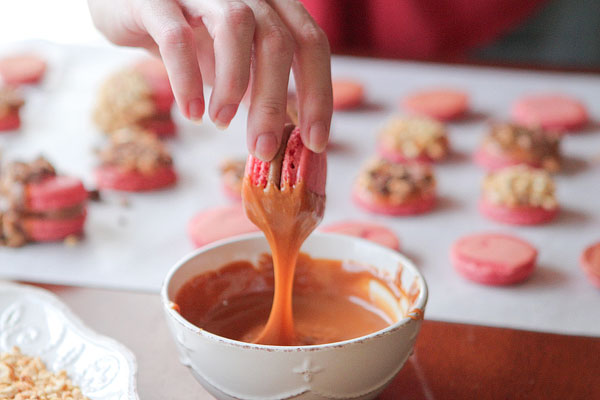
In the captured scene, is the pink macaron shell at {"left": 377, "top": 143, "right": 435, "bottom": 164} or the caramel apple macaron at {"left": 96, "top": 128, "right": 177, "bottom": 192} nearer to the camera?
the caramel apple macaron at {"left": 96, "top": 128, "right": 177, "bottom": 192}

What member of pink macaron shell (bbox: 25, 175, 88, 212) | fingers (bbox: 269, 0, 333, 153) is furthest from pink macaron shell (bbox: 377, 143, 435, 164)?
fingers (bbox: 269, 0, 333, 153)

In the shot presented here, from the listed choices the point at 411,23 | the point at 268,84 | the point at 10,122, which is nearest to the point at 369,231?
the point at 268,84

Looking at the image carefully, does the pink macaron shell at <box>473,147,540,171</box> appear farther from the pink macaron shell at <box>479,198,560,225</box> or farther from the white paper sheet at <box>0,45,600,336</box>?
the pink macaron shell at <box>479,198,560,225</box>

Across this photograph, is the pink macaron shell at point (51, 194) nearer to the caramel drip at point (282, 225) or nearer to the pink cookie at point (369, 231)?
the pink cookie at point (369, 231)

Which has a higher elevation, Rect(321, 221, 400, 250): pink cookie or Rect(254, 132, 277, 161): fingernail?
Rect(254, 132, 277, 161): fingernail

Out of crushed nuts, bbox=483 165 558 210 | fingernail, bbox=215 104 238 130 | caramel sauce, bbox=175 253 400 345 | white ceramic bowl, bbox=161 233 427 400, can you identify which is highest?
fingernail, bbox=215 104 238 130

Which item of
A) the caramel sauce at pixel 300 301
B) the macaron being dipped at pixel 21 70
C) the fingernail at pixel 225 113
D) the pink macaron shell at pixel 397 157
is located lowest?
the pink macaron shell at pixel 397 157

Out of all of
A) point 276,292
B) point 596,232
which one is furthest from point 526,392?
point 596,232

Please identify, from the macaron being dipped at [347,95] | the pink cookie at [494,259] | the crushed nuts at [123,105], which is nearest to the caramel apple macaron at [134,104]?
the crushed nuts at [123,105]
